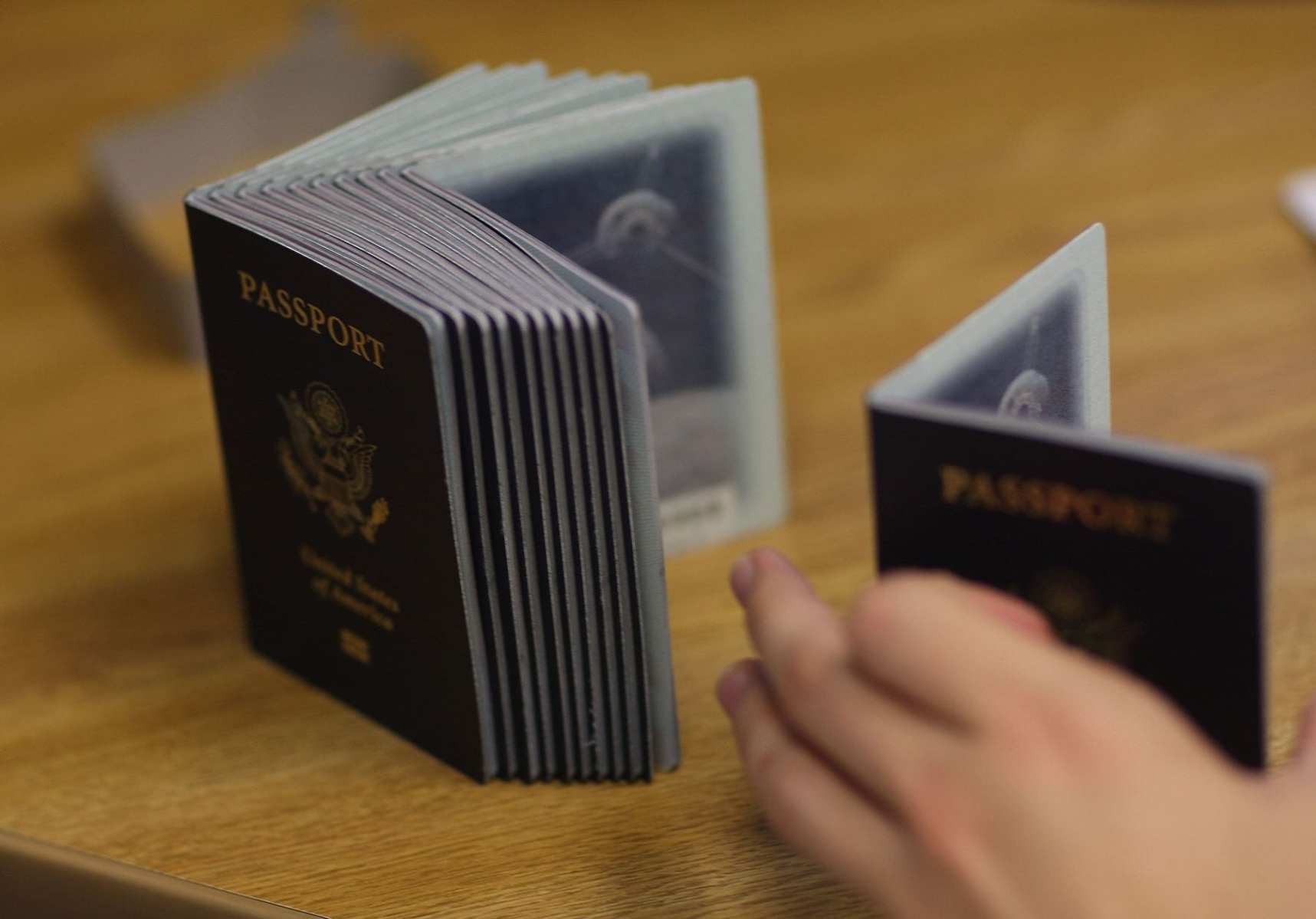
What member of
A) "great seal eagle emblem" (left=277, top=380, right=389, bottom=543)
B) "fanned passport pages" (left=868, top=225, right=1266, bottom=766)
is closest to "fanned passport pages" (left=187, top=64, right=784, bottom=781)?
"great seal eagle emblem" (left=277, top=380, right=389, bottom=543)

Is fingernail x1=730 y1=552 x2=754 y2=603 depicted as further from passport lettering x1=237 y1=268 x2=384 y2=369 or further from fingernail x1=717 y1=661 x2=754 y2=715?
passport lettering x1=237 y1=268 x2=384 y2=369

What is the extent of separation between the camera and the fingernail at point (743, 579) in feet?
2.22

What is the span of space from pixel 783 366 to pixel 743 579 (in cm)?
56

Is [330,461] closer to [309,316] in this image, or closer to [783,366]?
[309,316]

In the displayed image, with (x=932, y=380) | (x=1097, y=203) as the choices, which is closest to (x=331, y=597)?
(x=932, y=380)

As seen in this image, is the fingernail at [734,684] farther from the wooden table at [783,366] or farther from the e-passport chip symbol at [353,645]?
the e-passport chip symbol at [353,645]

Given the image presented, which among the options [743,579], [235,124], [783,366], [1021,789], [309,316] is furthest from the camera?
[235,124]

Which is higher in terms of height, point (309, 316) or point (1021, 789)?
point (309, 316)

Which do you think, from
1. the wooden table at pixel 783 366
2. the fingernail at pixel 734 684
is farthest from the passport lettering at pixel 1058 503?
the wooden table at pixel 783 366

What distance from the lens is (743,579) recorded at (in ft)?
2.24

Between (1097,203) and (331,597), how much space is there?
80 cm

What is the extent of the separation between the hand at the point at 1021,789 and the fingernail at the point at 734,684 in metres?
0.09

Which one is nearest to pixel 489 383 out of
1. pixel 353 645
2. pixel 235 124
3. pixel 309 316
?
pixel 309 316

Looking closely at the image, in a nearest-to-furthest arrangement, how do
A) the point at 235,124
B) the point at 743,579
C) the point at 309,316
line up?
1. the point at 743,579
2. the point at 309,316
3. the point at 235,124
